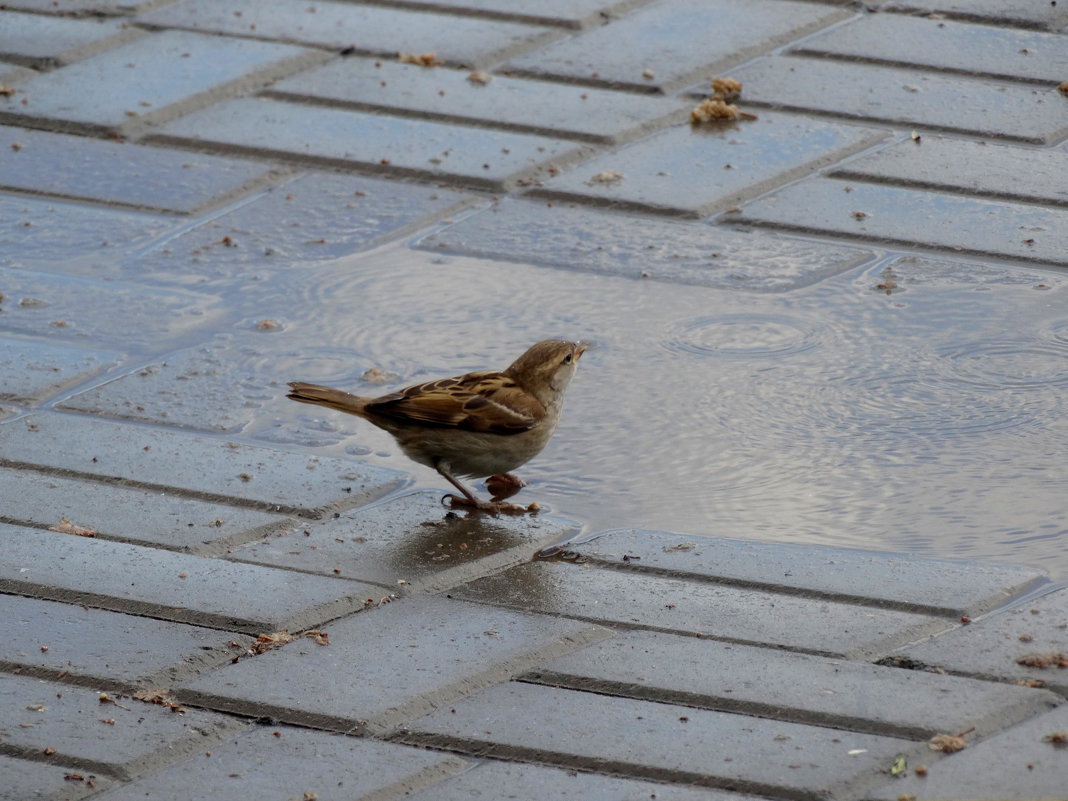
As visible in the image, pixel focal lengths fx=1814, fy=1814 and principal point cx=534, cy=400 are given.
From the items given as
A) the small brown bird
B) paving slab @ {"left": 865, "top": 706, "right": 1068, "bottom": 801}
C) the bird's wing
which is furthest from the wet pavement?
the bird's wing

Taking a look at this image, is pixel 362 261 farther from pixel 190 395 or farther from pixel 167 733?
pixel 167 733

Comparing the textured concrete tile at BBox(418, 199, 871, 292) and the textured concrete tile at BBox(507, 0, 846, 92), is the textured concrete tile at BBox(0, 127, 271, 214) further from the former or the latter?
the textured concrete tile at BBox(507, 0, 846, 92)

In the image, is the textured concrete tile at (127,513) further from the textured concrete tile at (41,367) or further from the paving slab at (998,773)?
the paving slab at (998,773)

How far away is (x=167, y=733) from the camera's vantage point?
374 centimetres

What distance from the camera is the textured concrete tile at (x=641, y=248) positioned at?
6254mm

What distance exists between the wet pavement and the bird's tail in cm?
22

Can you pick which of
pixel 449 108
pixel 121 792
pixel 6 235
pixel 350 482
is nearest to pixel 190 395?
pixel 350 482

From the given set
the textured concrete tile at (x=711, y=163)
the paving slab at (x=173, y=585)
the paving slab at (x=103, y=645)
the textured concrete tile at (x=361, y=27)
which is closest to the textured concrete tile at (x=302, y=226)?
the textured concrete tile at (x=711, y=163)

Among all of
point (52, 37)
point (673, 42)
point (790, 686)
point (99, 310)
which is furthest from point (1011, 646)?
point (52, 37)

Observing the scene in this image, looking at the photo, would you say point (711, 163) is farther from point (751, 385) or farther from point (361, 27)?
point (361, 27)

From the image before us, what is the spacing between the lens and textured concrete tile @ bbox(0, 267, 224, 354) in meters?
5.93

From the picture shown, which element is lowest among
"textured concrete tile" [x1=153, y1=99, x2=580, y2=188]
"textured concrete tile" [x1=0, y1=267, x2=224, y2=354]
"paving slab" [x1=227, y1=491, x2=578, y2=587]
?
"paving slab" [x1=227, y1=491, x2=578, y2=587]

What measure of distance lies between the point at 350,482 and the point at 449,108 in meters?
3.11

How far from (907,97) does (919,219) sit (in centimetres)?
138
